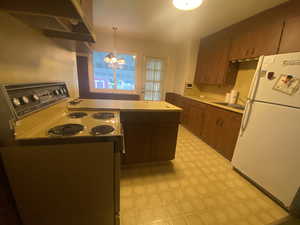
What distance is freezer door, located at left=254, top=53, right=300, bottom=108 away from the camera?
4.26ft

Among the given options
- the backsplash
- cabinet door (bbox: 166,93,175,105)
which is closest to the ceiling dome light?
the backsplash

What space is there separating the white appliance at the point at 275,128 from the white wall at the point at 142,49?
328cm

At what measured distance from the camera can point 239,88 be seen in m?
2.74

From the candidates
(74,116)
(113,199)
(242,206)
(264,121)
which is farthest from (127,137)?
(264,121)

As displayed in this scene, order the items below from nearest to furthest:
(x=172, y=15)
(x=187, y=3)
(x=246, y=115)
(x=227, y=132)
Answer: (x=187, y=3)
(x=246, y=115)
(x=227, y=132)
(x=172, y=15)

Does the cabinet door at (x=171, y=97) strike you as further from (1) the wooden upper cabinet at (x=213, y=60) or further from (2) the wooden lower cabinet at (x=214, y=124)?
(1) the wooden upper cabinet at (x=213, y=60)

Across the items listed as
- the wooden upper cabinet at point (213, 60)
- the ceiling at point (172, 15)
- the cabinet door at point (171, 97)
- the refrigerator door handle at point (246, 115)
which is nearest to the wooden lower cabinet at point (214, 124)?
the refrigerator door handle at point (246, 115)

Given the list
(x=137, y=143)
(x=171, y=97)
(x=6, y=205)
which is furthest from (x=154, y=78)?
(x=6, y=205)

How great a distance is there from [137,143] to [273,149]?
165 centimetres

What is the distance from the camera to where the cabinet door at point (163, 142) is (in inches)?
71.8

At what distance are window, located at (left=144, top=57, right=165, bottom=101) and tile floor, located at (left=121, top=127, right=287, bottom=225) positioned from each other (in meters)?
3.17

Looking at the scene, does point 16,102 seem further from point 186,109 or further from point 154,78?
point 154,78

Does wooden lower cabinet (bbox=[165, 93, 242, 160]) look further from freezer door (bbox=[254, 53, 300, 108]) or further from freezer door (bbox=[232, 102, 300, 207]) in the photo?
freezer door (bbox=[254, 53, 300, 108])

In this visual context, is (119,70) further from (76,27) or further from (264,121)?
(264,121)
